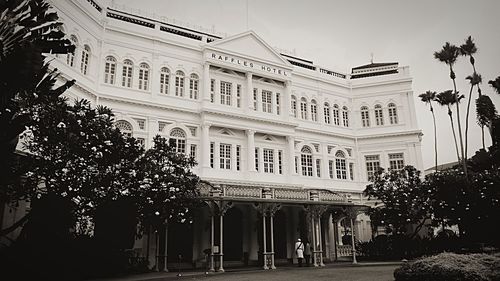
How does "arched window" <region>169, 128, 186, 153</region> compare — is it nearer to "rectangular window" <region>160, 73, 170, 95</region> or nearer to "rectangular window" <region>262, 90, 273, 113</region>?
"rectangular window" <region>160, 73, 170, 95</region>

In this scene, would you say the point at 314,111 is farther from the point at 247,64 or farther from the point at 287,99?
the point at 247,64

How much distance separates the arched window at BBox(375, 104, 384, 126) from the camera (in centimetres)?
3722

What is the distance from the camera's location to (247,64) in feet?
99.8

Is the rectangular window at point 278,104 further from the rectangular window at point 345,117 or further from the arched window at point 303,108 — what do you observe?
the rectangular window at point 345,117

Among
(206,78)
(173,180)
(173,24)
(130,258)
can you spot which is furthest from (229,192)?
(173,24)

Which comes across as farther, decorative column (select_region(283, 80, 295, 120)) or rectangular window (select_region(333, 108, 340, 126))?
rectangular window (select_region(333, 108, 340, 126))

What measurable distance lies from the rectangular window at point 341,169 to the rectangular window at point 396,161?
418 cm

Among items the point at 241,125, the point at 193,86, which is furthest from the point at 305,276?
the point at 193,86

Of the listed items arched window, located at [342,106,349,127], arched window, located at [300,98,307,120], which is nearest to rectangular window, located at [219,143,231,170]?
arched window, located at [300,98,307,120]

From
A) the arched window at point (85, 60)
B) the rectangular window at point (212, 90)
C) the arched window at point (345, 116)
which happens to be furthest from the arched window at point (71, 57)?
the arched window at point (345, 116)

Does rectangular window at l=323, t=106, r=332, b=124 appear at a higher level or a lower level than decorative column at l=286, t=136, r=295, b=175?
higher

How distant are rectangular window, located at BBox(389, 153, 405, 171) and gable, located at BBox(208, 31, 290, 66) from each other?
13.3 metres

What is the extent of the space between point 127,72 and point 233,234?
44.3ft

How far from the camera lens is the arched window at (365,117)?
123 ft
